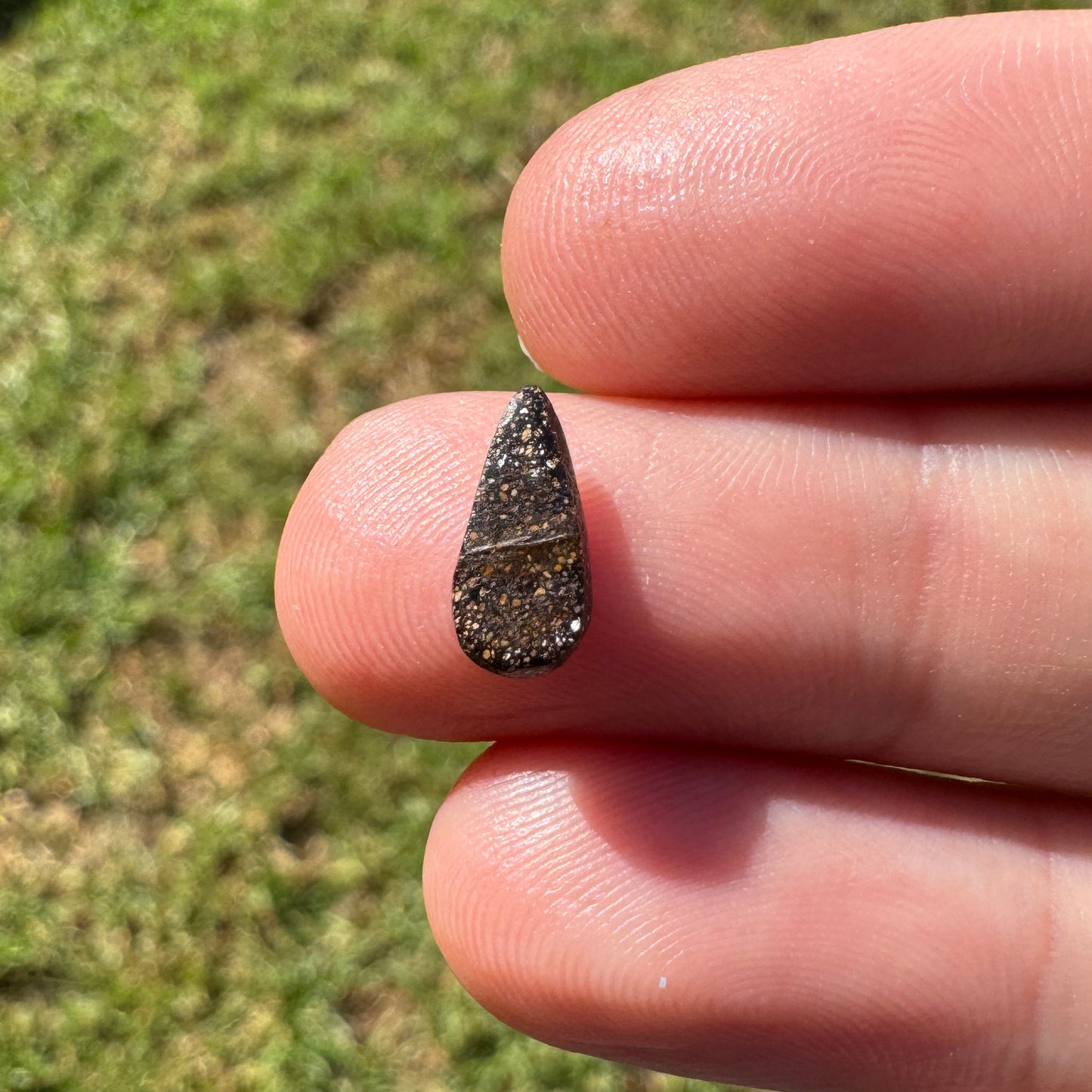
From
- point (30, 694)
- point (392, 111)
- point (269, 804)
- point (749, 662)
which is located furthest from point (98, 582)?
point (749, 662)

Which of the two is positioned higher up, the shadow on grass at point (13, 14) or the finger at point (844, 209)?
the shadow on grass at point (13, 14)

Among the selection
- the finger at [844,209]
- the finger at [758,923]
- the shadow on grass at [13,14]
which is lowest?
the finger at [758,923]

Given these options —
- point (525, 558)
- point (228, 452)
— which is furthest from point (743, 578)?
point (228, 452)

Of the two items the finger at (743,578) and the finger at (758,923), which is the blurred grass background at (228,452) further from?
the finger at (743,578)

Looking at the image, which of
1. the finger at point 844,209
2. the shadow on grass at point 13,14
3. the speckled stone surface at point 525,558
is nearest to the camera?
the speckled stone surface at point 525,558

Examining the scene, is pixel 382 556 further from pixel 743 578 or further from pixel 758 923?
pixel 758 923

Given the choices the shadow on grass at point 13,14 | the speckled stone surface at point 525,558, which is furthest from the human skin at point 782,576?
the shadow on grass at point 13,14
